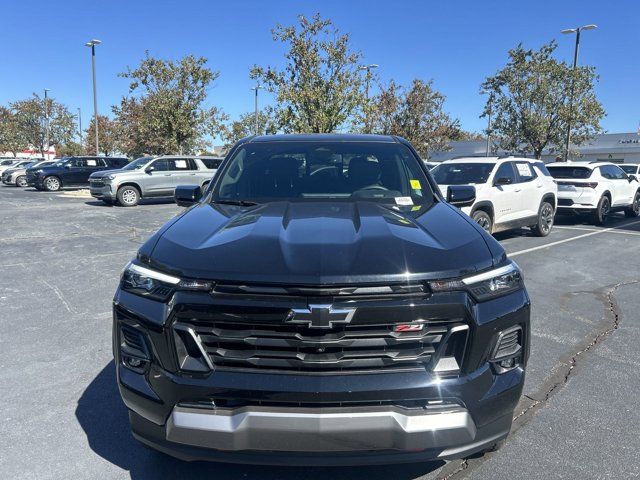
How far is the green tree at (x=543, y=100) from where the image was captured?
72.4 feet

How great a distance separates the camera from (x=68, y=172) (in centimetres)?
2383

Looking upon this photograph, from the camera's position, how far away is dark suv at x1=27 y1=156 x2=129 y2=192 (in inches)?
928

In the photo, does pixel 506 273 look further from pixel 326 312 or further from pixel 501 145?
pixel 501 145

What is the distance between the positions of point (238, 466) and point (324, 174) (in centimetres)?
207

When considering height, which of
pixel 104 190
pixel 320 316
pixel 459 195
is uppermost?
pixel 459 195

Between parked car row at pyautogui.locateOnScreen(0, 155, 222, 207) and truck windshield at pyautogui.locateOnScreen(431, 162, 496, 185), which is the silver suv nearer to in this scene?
parked car row at pyautogui.locateOnScreen(0, 155, 222, 207)

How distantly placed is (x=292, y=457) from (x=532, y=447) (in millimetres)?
1635

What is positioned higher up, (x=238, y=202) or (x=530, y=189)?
(x=238, y=202)

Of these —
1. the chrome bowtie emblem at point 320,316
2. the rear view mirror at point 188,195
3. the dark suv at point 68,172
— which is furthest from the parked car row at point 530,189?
the dark suv at point 68,172

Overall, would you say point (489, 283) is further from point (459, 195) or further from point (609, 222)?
point (609, 222)

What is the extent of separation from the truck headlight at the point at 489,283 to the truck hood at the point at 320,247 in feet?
0.13

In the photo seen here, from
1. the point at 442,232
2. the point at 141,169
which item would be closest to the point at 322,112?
the point at 141,169

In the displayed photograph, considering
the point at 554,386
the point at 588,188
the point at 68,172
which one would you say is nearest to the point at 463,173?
the point at 588,188

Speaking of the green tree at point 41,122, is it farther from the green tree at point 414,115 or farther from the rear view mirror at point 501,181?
the rear view mirror at point 501,181
